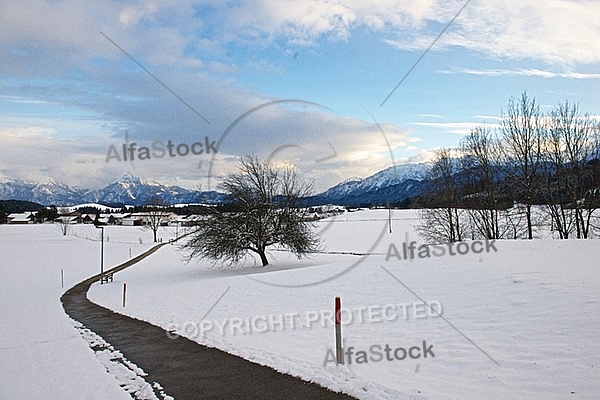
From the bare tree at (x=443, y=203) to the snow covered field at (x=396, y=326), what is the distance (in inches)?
900

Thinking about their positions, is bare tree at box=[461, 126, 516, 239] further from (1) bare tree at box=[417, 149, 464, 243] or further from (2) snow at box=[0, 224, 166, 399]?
(2) snow at box=[0, 224, 166, 399]

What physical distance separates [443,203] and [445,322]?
3391 cm

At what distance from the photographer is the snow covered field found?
6.97 meters

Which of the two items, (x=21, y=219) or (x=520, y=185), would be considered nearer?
(x=520, y=185)

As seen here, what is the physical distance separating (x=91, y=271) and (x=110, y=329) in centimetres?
3795

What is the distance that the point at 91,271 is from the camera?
47.5m

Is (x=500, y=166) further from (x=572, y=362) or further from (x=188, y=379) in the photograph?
(x=188, y=379)

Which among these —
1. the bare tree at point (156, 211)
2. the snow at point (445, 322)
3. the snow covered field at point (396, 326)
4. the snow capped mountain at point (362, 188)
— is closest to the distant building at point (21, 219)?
the bare tree at point (156, 211)

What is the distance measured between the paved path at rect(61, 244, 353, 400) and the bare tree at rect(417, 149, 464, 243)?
3444 centimetres

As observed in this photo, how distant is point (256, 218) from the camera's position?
3095 cm

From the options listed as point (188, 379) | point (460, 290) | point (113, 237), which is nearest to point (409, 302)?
point (460, 290)

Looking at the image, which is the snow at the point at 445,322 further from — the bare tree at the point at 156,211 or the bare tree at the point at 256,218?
the bare tree at the point at 156,211

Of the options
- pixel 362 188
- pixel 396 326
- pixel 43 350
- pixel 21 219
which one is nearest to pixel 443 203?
pixel 362 188

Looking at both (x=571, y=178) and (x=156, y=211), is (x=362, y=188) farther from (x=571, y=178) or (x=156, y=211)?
(x=156, y=211)
